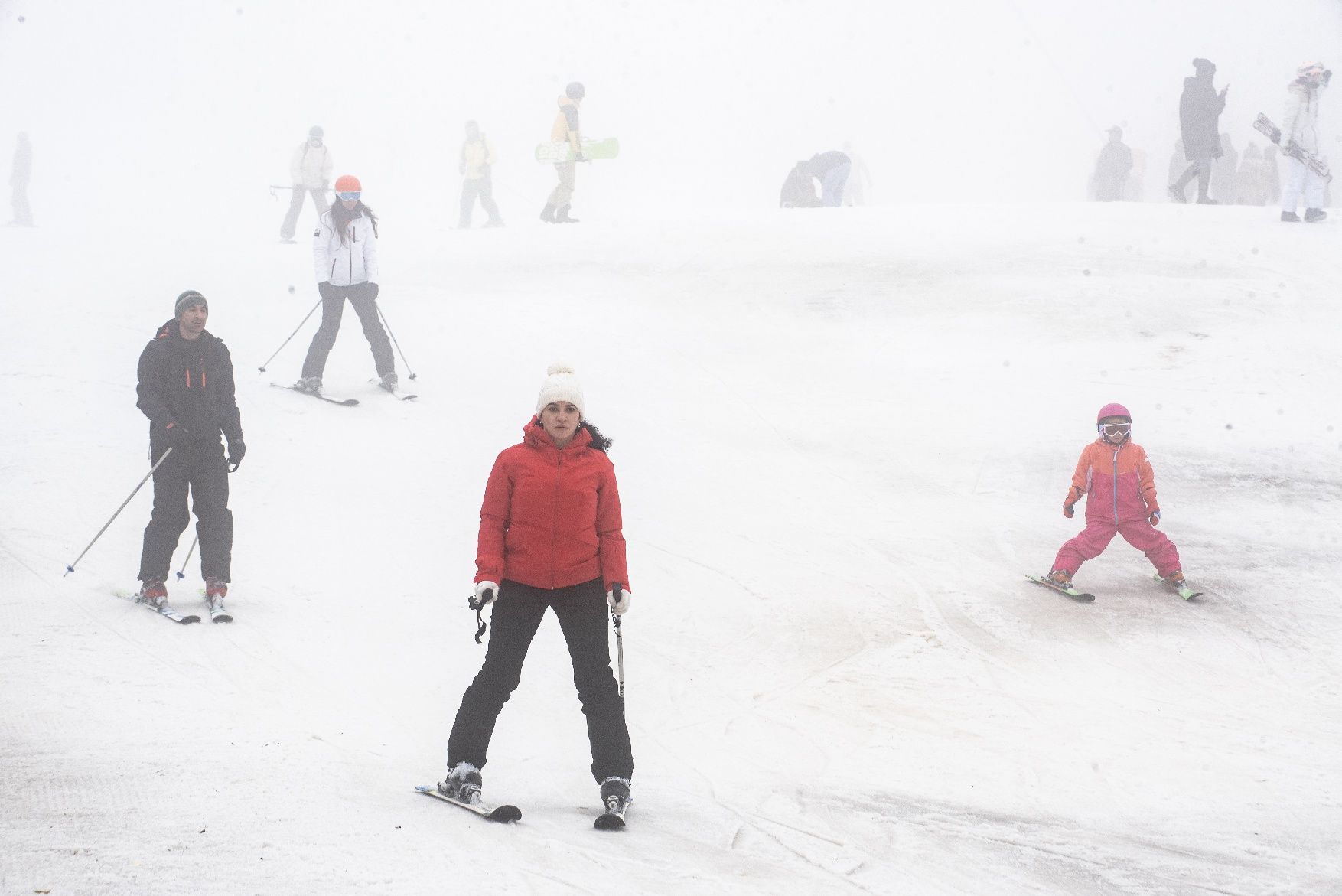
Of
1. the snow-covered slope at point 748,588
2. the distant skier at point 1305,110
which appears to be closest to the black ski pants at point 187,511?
the snow-covered slope at point 748,588

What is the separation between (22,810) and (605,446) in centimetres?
220

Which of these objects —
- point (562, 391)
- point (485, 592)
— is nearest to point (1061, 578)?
point (562, 391)

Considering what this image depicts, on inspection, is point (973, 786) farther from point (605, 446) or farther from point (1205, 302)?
point (1205, 302)

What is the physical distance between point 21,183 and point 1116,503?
77.8 feet

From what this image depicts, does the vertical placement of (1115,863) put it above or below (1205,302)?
below

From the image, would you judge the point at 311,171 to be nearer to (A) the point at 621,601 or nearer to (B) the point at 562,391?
(B) the point at 562,391

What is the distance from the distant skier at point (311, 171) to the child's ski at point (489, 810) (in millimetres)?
14879

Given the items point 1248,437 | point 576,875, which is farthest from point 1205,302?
point 576,875

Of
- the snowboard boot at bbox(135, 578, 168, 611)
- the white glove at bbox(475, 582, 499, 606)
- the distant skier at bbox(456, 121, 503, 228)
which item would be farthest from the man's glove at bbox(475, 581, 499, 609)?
the distant skier at bbox(456, 121, 503, 228)

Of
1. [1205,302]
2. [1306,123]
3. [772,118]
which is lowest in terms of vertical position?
[1205,302]

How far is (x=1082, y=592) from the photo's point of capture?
7414 mm

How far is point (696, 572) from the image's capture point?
7.53 metres

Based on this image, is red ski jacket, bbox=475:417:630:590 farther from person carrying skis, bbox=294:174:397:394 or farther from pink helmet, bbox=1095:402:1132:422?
person carrying skis, bbox=294:174:397:394

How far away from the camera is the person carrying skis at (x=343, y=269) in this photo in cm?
1015
